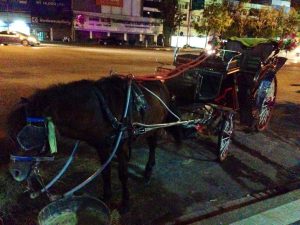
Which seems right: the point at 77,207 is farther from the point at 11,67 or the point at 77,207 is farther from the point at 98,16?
the point at 98,16

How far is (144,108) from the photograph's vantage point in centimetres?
462

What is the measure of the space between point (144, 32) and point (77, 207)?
6113cm

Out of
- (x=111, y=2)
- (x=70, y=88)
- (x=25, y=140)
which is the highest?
(x=111, y=2)

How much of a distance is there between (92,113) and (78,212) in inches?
42.8

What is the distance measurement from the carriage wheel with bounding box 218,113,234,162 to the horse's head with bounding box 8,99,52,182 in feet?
11.9

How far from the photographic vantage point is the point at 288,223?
14.7 ft

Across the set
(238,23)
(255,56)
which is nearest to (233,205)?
(255,56)

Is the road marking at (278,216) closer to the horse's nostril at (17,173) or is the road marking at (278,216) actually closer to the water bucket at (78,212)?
the water bucket at (78,212)

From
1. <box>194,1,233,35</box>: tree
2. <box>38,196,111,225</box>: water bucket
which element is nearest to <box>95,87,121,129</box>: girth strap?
<box>38,196,111,225</box>: water bucket

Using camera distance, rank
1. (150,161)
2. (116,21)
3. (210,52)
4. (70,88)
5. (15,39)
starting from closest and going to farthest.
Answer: (70,88)
(150,161)
(210,52)
(15,39)
(116,21)

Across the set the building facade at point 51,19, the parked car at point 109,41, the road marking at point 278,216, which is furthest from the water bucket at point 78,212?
the building facade at point 51,19

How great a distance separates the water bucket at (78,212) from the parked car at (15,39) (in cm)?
3043

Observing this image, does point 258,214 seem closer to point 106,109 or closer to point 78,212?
point 78,212

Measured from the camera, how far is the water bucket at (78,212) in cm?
371
